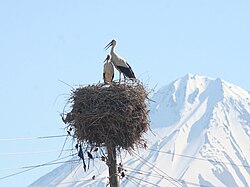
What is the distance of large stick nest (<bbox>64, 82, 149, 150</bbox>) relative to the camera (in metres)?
19.3

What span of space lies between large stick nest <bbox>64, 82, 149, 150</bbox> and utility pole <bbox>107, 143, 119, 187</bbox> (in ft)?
0.49

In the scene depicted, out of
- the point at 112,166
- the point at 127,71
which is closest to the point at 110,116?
the point at 112,166

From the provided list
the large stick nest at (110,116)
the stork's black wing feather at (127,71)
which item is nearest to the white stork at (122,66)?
the stork's black wing feather at (127,71)

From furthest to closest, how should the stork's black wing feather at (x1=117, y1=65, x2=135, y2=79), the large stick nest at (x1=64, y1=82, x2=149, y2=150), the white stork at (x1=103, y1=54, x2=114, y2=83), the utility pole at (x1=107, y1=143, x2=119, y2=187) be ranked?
1. the stork's black wing feather at (x1=117, y1=65, x2=135, y2=79)
2. the white stork at (x1=103, y1=54, x2=114, y2=83)
3. the large stick nest at (x1=64, y1=82, x2=149, y2=150)
4. the utility pole at (x1=107, y1=143, x2=119, y2=187)

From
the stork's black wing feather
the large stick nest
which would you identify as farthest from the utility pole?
the stork's black wing feather

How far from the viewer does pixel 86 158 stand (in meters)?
19.9

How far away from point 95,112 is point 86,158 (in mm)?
927

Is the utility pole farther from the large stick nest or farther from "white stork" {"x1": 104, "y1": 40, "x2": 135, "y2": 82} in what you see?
"white stork" {"x1": 104, "y1": 40, "x2": 135, "y2": 82}

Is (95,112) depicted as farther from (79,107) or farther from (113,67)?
(113,67)

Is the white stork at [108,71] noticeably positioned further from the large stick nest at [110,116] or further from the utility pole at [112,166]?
the utility pole at [112,166]

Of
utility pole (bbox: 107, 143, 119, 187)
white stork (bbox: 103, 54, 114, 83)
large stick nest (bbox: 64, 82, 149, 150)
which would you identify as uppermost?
white stork (bbox: 103, 54, 114, 83)

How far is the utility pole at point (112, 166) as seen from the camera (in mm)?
18531

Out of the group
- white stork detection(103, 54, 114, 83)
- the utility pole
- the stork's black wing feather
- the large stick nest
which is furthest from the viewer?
the stork's black wing feather

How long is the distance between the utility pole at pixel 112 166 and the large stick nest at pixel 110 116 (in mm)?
151
